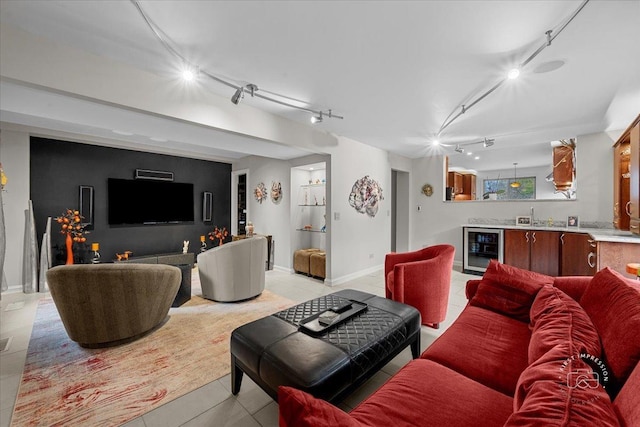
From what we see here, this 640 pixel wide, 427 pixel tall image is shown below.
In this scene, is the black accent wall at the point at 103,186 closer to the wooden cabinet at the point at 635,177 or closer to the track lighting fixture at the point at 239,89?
the track lighting fixture at the point at 239,89

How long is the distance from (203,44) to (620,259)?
4.43m

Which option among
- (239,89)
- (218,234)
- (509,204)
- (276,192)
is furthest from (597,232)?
(218,234)

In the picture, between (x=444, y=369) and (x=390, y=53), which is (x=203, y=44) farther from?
(x=444, y=369)

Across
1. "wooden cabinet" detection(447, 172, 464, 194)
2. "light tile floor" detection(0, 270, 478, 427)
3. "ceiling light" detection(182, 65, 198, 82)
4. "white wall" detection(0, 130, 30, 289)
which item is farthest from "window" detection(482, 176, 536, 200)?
"white wall" detection(0, 130, 30, 289)

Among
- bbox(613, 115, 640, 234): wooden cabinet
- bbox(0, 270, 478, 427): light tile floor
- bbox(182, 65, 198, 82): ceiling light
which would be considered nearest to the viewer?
bbox(0, 270, 478, 427): light tile floor

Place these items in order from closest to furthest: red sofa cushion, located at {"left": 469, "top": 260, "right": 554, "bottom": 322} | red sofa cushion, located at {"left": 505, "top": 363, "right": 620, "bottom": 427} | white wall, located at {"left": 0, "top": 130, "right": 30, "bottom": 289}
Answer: red sofa cushion, located at {"left": 505, "top": 363, "right": 620, "bottom": 427}, red sofa cushion, located at {"left": 469, "top": 260, "right": 554, "bottom": 322}, white wall, located at {"left": 0, "top": 130, "right": 30, "bottom": 289}

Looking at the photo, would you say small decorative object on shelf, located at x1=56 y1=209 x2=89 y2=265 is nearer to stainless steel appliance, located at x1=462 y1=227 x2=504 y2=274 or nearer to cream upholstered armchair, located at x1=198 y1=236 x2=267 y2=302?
cream upholstered armchair, located at x1=198 y1=236 x2=267 y2=302

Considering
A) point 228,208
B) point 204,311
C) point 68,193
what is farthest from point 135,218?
point 204,311

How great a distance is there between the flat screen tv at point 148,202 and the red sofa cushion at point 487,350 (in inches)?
215

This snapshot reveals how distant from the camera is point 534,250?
4.51 metres

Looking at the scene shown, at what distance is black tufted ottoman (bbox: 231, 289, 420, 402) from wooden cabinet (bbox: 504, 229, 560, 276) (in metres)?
3.59

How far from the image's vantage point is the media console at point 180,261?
11.5 feet

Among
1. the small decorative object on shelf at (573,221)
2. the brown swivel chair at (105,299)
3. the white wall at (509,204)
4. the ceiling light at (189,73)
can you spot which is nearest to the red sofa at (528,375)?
the brown swivel chair at (105,299)

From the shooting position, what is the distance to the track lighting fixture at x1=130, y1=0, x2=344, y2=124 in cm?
184
